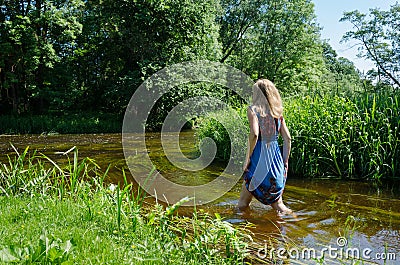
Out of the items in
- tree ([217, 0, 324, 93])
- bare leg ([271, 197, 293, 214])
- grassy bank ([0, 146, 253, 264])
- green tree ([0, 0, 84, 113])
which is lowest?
grassy bank ([0, 146, 253, 264])

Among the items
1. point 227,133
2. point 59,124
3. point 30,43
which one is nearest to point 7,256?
point 227,133

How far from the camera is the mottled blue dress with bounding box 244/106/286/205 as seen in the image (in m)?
4.39

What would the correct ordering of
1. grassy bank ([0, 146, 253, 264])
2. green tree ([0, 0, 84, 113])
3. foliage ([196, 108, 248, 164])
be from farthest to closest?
green tree ([0, 0, 84, 113]) → foliage ([196, 108, 248, 164]) → grassy bank ([0, 146, 253, 264])

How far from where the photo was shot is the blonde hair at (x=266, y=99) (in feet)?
14.4

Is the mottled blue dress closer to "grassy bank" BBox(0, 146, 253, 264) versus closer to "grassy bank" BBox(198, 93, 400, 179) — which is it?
"grassy bank" BBox(0, 146, 253, 264)

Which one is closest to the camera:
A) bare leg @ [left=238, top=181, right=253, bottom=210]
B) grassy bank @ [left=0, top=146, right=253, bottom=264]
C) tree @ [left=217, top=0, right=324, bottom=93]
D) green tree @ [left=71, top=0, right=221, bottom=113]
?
grassy bank @ [left=0, top=146, right=253, bottom=264]

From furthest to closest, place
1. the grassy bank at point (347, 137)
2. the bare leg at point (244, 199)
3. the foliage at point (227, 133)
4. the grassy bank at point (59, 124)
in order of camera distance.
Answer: the grassy bank at point (59, 124) < the foliage at point (227, 133) < the grassy bank at point (347, 137) < the bare leg at point (244, 199)

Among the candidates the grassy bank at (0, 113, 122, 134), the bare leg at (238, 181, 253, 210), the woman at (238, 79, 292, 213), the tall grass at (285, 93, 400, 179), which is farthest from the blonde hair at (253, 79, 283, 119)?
the grassy bank at (0, 113, 122, 134)

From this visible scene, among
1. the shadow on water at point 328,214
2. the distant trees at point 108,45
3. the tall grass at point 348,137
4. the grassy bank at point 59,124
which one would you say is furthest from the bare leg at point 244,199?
the grassy bank at point 59,124

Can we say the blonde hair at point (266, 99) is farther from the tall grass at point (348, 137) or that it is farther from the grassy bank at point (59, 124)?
the grassy bank at point (59, 124)

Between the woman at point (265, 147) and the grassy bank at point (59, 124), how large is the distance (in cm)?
1840

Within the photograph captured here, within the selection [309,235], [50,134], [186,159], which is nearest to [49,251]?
[309,235]

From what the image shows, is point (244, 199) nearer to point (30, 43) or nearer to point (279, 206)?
point (279, 206)

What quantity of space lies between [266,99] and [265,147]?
61 centimetres
